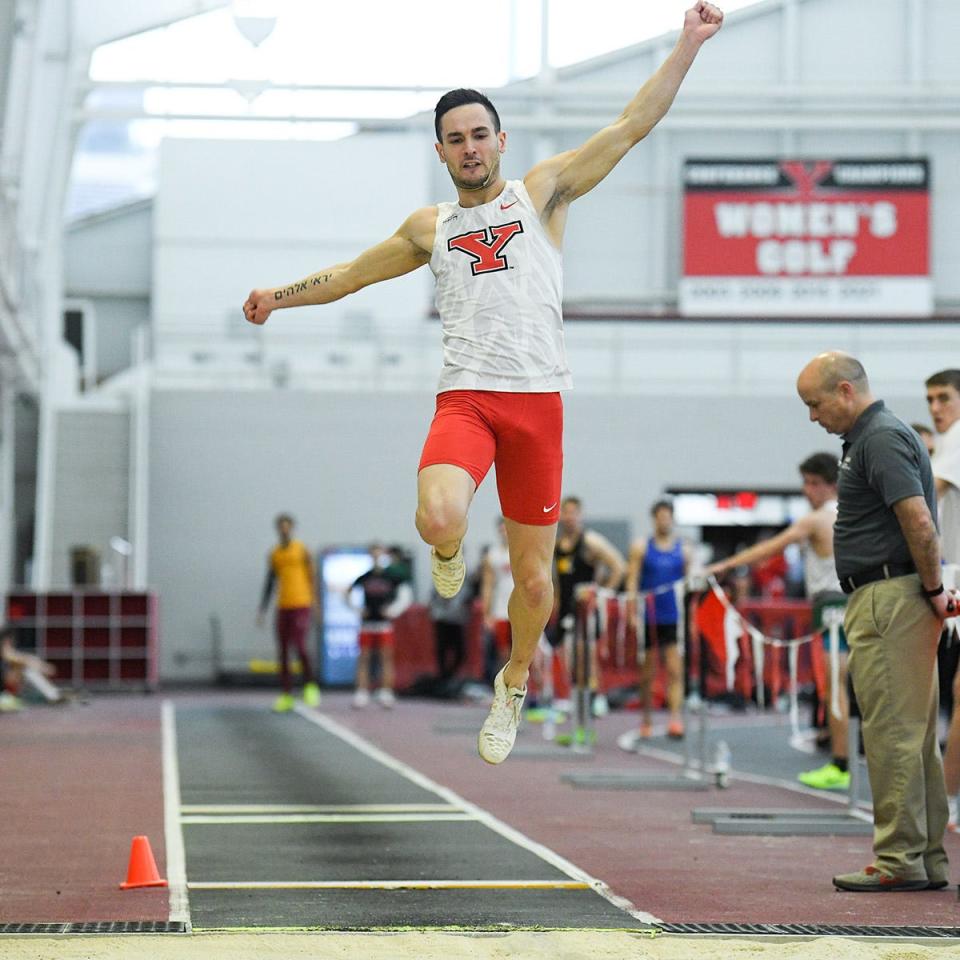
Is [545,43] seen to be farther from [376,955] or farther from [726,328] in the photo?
[376,955]

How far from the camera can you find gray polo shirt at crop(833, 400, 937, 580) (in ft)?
18.7

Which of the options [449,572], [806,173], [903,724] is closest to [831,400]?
[903,724]

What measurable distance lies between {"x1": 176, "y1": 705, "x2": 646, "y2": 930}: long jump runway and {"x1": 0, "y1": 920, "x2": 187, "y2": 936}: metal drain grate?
10 centimetres

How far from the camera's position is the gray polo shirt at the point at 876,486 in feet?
18.7

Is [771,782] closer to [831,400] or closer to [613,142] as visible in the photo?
[831,400]

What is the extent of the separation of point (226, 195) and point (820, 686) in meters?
18.7

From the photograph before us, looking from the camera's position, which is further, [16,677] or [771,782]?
[16,677]

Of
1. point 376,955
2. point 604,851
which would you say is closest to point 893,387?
point 604,851

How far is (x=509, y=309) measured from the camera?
523 cm

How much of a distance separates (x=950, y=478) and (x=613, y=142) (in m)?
2.66

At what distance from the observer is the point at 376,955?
4234mm

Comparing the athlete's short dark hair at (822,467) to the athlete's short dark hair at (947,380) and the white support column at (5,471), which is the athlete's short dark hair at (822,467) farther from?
the white support column at (5,471)

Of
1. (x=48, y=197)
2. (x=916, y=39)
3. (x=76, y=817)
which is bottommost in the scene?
(x=76, y=817)

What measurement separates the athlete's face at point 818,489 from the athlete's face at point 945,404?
2.23m
